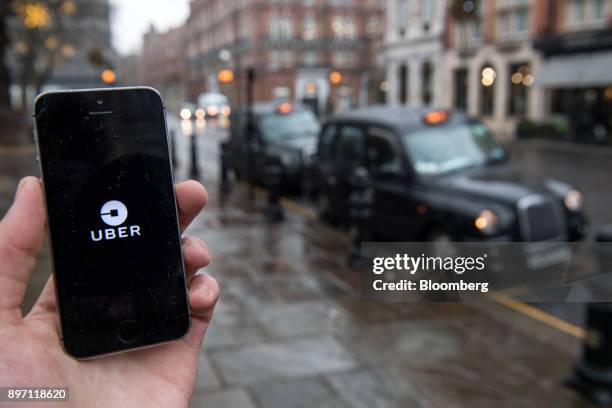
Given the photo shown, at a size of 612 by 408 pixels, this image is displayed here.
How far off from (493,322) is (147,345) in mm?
4504

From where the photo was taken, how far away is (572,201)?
6340 mm

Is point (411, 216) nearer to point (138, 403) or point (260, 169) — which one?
point (138, 403)

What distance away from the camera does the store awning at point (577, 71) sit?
24.7 meters

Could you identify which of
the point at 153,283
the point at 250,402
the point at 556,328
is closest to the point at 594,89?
the point at 556,328

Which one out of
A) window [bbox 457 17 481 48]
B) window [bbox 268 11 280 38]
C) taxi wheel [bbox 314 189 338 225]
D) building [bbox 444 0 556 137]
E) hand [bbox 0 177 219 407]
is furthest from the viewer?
window [bbox 268 11 280 38]

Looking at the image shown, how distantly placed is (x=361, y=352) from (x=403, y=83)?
1082 inches

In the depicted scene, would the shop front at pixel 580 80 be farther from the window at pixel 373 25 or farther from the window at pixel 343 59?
the window at pixel 343 59

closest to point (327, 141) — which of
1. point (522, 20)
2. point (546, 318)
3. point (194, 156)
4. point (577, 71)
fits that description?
point (546, 318)

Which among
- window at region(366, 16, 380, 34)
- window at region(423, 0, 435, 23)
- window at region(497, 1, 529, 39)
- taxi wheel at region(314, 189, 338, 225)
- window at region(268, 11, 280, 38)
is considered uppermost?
window at region(366, 16, 380, 34)

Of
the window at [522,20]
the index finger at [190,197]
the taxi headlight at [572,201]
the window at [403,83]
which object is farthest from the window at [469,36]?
the index finger at [190,197]

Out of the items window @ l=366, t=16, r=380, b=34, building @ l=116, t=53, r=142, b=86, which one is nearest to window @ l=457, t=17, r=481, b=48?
window @ l=366, t=16, r=380, b=34

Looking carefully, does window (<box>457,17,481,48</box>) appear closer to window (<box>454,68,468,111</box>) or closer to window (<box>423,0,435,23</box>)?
window (<box>454,68,468,111</box>)

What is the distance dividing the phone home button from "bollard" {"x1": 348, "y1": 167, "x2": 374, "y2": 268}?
19.1 ft

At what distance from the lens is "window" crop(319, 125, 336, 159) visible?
360 inches
